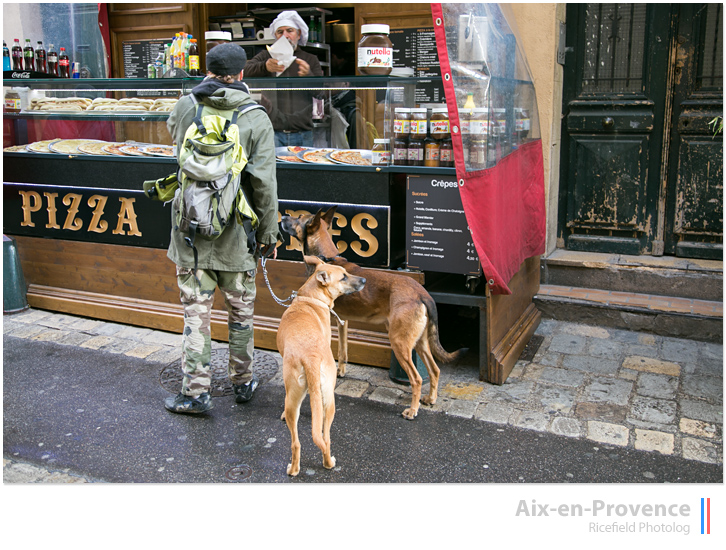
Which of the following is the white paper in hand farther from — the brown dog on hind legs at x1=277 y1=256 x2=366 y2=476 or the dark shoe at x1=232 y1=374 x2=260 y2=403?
the dark shoe at x1=232 y1=374 x2=260 y2=403

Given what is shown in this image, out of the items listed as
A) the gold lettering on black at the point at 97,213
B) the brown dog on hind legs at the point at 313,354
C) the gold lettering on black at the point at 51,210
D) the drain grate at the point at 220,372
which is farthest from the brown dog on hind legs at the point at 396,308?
the gold lettering on black at the point at 51,210

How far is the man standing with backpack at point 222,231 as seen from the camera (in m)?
4.13

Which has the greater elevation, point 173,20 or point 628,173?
point 173,20

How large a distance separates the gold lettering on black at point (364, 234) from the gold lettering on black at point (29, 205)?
11.0ft

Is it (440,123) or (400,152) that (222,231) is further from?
(440,123)

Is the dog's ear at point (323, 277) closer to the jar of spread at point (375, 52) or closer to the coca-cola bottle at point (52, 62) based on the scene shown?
the jar of spread at point (375, 52)

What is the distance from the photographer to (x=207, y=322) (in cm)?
438

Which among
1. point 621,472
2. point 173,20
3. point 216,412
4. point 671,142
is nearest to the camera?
point 621,472

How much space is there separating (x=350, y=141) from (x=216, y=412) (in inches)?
90.4

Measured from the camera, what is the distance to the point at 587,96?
6.20m

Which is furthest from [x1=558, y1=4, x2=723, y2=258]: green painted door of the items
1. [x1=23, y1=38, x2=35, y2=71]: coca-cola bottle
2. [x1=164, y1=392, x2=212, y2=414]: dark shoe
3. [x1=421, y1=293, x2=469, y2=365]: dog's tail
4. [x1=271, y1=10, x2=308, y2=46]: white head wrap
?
[x1=23, y1=38, x2=35, y2=71]: coca-cola bottle

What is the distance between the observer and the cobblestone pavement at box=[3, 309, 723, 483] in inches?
158

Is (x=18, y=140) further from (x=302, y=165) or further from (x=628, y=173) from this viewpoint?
(x=628, y=173)

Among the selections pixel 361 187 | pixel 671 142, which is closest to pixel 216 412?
pixel 361 187
